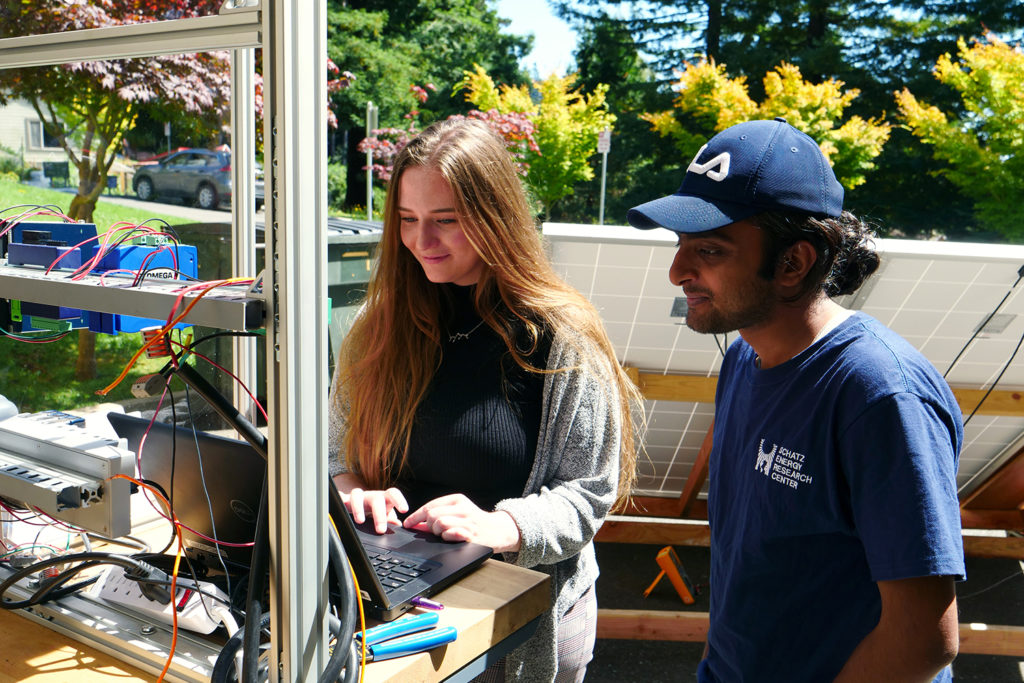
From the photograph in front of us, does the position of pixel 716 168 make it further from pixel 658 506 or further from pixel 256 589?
pixel 658 506

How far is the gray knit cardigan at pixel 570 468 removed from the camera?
1528 mm

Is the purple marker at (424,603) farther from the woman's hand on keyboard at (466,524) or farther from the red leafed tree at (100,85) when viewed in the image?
the red leafed tree at (100,85)

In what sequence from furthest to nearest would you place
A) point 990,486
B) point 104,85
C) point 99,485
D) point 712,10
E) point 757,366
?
point 712,10
point 104,85
point 990,486
point 757,366
point 99,485

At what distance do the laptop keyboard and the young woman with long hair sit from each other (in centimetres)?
18

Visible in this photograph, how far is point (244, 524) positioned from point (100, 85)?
190 inches

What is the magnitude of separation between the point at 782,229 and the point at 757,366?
26 centimetres

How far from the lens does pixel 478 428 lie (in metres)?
1.66

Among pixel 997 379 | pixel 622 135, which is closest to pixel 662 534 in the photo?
pixel 997 379

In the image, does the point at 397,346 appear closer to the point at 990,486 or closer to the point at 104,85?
the point at 990,486

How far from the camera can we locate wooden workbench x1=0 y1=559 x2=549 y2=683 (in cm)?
107

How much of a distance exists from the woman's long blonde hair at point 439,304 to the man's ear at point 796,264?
423mm

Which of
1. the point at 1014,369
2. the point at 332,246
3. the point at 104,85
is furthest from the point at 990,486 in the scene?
the point at 104,85

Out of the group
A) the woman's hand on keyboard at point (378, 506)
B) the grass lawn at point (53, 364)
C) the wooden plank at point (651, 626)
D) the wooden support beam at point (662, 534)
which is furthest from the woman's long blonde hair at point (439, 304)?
the grass lawn at point (53, 364)

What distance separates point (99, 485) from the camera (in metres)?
1.15
